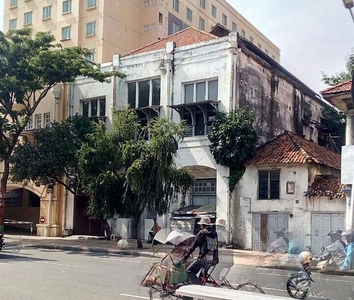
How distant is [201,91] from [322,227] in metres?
9.13

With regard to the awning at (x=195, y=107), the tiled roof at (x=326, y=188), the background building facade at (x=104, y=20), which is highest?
the background building facade at (x=104, y=20)

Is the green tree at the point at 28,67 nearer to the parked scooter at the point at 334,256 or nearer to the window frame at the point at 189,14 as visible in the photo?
the parked scooter at the point at 334,256

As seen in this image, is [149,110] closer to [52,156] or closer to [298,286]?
[52,156]

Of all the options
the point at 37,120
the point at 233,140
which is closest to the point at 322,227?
the point at 233,140

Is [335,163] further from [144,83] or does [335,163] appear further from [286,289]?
[286,289]

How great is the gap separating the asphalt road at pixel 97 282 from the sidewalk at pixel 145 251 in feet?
0.50

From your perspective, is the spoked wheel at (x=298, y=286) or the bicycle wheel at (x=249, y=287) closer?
the bicycle wheel at (x=249, y=287)

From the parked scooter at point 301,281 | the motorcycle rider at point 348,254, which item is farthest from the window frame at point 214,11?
the parked scooter at point 301,281

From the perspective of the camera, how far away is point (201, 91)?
88.7 ft

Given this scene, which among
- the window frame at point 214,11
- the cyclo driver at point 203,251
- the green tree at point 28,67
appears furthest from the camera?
the window frame at point 214,11

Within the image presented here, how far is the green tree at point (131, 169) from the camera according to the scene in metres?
22.3

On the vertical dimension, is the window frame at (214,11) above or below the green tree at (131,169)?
above

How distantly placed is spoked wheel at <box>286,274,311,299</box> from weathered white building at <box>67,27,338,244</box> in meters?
15.1

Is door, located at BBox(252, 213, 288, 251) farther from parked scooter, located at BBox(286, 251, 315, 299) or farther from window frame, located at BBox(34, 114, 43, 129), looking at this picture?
window frame, located at BBox(34, 114, 43, 129)
